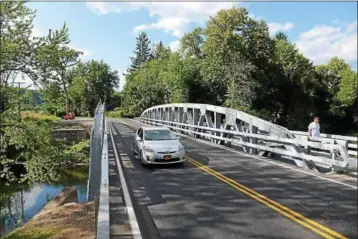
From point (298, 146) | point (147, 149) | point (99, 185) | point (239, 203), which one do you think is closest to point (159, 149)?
point (147, 149)

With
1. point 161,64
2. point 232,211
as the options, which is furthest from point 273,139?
point 161,64

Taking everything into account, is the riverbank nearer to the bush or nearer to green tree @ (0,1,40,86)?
green tree @ (0,1,40,86)

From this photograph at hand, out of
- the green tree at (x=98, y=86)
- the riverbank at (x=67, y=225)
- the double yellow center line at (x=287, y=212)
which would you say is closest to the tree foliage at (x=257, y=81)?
the green tree at (x=98, y=86)

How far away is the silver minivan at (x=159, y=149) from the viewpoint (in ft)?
46.6

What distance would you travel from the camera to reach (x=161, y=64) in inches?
3312

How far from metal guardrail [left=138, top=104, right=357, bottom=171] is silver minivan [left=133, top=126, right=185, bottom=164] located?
3.66 meters

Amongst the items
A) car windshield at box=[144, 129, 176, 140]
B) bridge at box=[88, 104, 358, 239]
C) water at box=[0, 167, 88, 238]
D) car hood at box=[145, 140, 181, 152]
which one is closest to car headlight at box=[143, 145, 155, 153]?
car hood at box=[145, 140, 181, 152]

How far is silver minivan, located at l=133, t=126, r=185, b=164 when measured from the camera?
14211 millimetres

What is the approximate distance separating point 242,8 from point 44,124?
1780 inches

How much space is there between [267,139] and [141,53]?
349 ft

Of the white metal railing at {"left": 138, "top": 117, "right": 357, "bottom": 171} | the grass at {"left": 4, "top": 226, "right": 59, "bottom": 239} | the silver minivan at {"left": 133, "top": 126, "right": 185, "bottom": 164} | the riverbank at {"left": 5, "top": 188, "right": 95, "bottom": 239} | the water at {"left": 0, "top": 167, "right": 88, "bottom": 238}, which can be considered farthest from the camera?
the water at {"left": 0, "top": 167, "right": 88, "bottom": 238}

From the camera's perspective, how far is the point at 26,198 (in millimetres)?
26203

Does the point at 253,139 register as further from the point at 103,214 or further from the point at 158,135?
the point at 103,214

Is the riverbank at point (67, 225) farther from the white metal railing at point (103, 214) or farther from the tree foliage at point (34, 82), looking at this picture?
the tree foliage at point (34, 82)
